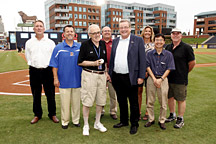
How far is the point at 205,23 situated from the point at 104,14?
2004 inches

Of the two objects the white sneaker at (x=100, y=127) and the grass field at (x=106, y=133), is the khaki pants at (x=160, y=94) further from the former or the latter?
the white sneaker at (x=100, y=127)

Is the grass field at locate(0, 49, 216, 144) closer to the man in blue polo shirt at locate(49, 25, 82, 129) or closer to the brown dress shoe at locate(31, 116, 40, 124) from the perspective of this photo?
the brown dress shoe at locate(31, 116, 40, 124)

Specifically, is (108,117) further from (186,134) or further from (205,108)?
(205,108)

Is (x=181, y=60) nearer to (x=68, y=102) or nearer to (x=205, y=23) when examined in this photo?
(x=68, y=102)

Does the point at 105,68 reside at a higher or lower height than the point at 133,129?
higher

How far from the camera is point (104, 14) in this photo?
3346 inches

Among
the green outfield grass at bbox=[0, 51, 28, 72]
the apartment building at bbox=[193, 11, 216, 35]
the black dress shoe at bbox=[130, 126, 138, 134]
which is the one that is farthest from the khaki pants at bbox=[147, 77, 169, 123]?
the apartment building at bbox=[193, 11, 216, 35]

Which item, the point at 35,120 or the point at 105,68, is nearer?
the point at 105,68

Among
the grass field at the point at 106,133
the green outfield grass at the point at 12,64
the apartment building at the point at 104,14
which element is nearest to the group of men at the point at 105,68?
the grass field at the point at 106,133

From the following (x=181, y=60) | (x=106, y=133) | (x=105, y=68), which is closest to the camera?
(x=106, y=133)

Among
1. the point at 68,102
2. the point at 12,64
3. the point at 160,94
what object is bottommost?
the point at 12,64

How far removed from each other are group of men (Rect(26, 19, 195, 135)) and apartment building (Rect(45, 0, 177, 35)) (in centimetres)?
5745

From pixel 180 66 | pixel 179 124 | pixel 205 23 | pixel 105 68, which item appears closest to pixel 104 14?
pixel 205 23

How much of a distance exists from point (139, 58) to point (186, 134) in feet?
6.21
